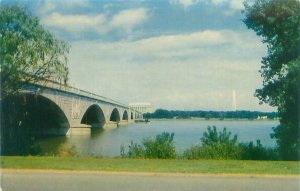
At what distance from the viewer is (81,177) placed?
10.9 meters

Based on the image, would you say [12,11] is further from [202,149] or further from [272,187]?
[272,187]

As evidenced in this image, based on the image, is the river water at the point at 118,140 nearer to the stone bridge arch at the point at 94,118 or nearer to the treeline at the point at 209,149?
the treeline at the point at 209,149

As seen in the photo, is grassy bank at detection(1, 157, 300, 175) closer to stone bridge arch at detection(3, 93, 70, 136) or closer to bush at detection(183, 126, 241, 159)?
bush at detection(183, 126, 241, 159)

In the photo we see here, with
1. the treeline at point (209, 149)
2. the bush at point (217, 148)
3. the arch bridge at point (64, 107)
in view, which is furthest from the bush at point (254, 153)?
the arch bridge at point (64, 107)

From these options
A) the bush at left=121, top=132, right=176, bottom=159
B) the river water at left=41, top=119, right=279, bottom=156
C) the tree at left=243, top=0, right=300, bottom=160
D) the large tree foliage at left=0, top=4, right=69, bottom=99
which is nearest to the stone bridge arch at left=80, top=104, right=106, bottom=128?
the river water at left=41, top=119, right=279, bottom=156

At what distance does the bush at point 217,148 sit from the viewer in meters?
18.1

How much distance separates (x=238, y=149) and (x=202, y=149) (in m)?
1.50

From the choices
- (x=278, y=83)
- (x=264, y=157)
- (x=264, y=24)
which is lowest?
(x=264, y=157)

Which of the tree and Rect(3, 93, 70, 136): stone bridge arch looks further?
Rect(3, 93, 70, 136): stone bridge arch

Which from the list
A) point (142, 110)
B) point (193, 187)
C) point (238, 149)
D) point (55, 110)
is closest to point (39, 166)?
point (193, 187)

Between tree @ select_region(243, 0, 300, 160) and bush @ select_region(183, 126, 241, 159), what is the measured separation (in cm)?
360

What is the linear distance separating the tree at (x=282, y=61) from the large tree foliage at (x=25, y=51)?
11.5 meters

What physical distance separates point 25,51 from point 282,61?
46.5 feet

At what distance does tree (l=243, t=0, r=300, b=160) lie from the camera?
2044 cm
